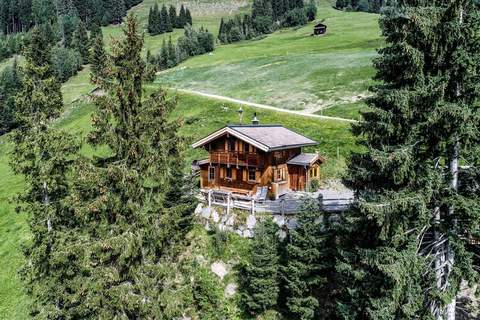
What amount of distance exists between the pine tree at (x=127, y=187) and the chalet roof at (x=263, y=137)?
600 inches

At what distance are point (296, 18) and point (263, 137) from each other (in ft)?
461

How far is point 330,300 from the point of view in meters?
23.2

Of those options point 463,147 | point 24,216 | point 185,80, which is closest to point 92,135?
point 463,147

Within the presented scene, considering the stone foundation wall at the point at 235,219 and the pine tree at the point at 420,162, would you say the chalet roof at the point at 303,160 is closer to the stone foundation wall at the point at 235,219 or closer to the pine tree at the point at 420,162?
the stone foundation wall at the point at 235,219

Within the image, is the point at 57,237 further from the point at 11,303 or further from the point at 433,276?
the point at 433,276

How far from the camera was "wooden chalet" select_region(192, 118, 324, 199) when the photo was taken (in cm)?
3409

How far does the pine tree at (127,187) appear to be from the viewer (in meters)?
17.1

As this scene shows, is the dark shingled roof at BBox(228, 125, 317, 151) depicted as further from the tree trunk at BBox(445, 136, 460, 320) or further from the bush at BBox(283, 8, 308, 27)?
the bush at BBox(283, 8, 308, 27)

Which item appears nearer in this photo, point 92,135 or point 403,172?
point 403,172

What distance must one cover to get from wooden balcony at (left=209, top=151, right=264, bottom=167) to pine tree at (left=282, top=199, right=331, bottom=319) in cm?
1172

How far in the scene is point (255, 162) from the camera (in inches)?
1345

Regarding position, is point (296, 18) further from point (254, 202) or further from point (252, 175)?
point (254, 202)

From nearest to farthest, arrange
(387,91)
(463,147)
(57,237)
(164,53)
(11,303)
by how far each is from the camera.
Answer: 1. (463,147)
2. (387,91)
3. (57,237)
4. (11,303)
5. (164,53)

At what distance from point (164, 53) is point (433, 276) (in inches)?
4618
